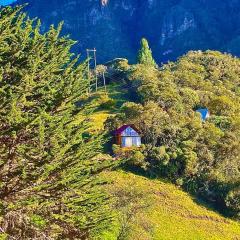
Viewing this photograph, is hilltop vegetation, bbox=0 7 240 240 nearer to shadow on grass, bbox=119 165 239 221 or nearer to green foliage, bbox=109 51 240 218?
green foliage, bbox=109 51 240 218

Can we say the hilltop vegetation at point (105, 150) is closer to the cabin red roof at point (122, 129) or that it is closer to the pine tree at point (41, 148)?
the pine tree at point (41, 148)

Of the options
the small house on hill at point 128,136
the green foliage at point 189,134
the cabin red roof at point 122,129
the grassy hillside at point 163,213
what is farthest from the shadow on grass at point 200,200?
the cabin red roof at point 122,129

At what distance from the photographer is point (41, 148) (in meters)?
18.8

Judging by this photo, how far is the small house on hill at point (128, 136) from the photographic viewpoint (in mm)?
58250

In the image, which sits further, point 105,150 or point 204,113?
point 204,113

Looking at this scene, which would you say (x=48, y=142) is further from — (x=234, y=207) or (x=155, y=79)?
(x=155, y=79)

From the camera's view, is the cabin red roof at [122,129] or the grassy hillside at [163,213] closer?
the grassy hillside at [163,213]

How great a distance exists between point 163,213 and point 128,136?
13.7 metres

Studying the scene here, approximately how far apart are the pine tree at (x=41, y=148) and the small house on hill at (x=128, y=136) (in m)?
36.7

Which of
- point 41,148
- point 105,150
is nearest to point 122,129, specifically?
point 105,150

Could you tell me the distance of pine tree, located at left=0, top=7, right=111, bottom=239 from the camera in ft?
60.3

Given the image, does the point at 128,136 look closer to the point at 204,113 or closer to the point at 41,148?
the point at 204,113

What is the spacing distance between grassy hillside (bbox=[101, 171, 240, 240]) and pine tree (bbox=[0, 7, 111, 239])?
16779 millimetres

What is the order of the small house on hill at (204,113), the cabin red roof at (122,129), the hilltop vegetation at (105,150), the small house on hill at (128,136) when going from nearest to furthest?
the hilltop vegetation at (105,150)
the small house on hill at (128,136)
the cabin red roof at (122,129)
the small house on hill at (204,113)
